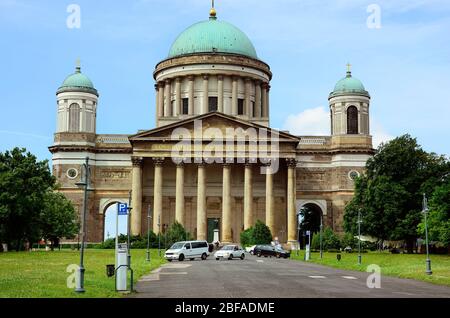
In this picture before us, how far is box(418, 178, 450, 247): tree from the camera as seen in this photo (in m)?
62.9

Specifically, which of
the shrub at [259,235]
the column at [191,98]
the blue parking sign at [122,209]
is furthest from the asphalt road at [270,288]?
the column at [191,98]

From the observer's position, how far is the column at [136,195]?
92062 millimetres

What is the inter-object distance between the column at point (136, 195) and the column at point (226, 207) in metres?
10.5

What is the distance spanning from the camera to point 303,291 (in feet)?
88.6

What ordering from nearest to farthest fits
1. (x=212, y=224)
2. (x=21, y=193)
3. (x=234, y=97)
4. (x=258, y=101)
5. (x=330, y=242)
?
(x=21, y=193) → (x=330, y=242) → (x=212, y=224) → (x=234, y=97) → (x=258, y=101)

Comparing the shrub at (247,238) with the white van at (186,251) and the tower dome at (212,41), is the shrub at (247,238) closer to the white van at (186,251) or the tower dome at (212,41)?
the white van at (186,251)

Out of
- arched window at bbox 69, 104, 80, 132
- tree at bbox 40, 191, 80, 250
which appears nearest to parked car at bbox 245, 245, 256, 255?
tree at bbox 40, 191, 80, 250

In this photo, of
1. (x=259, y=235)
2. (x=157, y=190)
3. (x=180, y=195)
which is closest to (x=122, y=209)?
(x=259, y=235)

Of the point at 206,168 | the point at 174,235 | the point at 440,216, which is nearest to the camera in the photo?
the point at 440,216

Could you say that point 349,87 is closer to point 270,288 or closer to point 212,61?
point 212,61

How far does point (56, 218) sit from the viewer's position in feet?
264

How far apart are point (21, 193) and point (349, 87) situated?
173 feet

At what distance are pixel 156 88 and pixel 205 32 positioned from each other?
11.3 m
